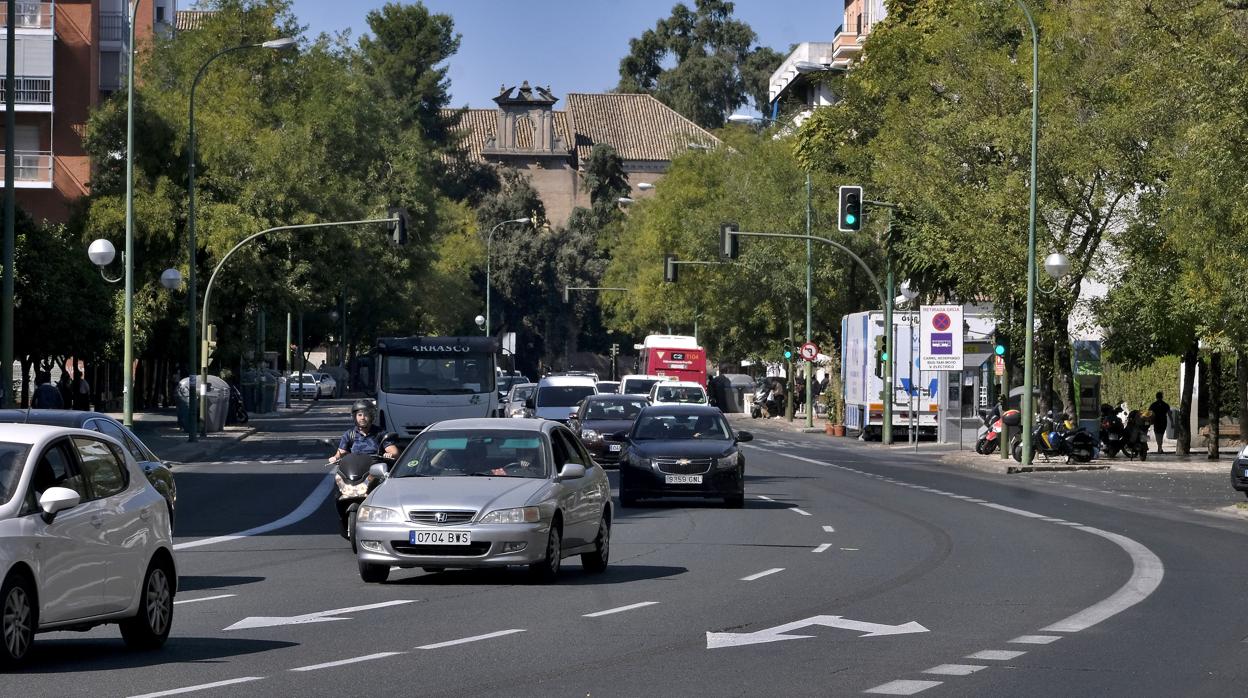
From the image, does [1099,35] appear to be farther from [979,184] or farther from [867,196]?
[867,196]

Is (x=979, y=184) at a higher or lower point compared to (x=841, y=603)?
higher

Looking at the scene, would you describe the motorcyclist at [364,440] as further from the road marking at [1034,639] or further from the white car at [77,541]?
the road marking at [1034,639]

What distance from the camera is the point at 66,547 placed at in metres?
10.4

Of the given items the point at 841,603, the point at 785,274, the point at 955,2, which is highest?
the point at 955,2

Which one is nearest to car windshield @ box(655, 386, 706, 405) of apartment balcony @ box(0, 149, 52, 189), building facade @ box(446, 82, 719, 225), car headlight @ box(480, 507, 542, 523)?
apartment balcony @ box(0, 149, 52, 189)

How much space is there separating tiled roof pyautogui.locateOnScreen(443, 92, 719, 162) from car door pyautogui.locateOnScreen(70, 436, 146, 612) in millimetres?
123050

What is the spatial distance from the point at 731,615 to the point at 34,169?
63.1m

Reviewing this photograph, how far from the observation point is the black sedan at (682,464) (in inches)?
1024

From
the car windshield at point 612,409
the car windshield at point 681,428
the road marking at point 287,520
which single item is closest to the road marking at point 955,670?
the road marking at point 287,520

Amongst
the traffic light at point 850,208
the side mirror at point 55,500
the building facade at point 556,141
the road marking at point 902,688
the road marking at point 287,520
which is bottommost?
the road marking at point 287,520

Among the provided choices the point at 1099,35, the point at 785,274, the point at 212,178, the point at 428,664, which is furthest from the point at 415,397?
the point at 785,274

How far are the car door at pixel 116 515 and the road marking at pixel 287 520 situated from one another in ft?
27.1

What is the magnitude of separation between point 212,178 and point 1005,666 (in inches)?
1954

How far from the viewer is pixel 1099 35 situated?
44125 millimetres
